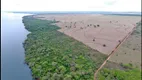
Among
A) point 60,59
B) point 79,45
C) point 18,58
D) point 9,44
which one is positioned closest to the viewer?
point 60,59

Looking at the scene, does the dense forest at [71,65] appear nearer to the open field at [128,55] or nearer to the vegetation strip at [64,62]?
the vegetation strip at [64,62]

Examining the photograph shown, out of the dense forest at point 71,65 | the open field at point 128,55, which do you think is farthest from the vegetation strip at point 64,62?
the open field at point 128,55

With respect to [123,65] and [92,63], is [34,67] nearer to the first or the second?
[92,63]

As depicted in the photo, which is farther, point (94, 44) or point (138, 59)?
point (94, 44)

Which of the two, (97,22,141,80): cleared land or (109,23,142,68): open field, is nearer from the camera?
(97,22,141,80): cleared land

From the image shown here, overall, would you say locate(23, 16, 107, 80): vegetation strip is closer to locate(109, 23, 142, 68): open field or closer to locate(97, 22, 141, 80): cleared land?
locate(97, 22, 141, 80): cleared land

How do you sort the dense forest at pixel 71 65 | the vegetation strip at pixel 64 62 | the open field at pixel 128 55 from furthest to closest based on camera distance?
the open field at pixel 128 55, the vegetation strip at pixel 64 62, the dense forest at pixel 71 65

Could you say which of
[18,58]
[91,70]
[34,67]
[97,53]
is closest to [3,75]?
[34,67]

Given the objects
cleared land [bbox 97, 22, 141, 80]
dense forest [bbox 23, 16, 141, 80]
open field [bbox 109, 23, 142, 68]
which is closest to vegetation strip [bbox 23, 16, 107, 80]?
dense forest [bbox 23, 16, 141, 80]

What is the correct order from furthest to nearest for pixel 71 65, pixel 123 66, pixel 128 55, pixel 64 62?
pixel 128 55
pixel 64 62
pixel 123 66
pixel 71 65

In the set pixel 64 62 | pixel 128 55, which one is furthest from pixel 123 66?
pixel 64 62

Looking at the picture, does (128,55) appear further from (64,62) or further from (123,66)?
(64,62)
